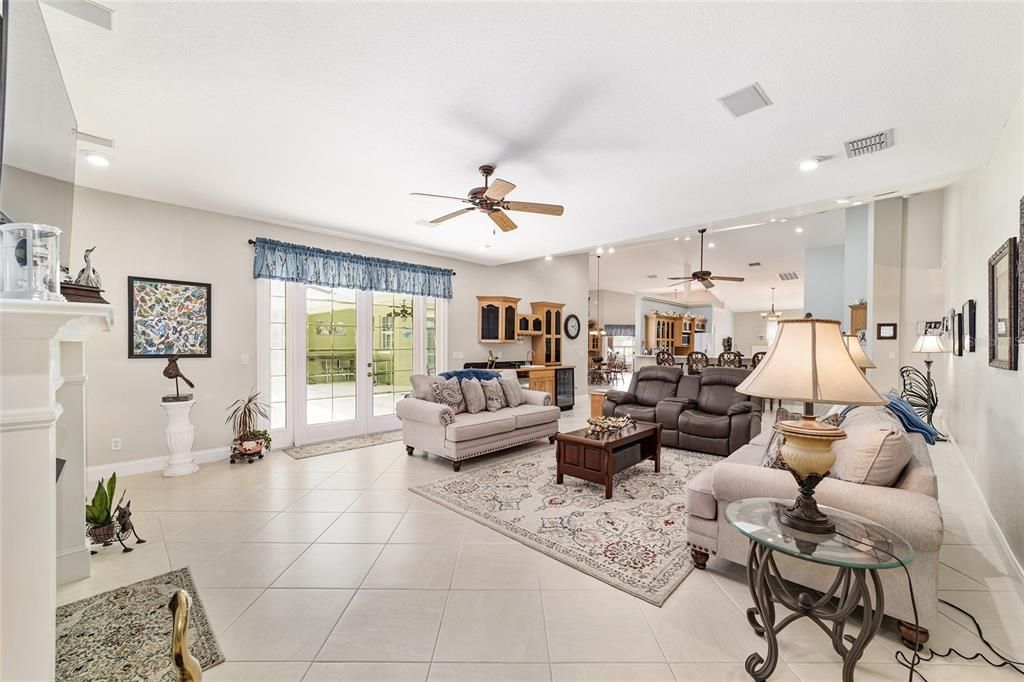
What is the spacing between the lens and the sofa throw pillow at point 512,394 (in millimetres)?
5117

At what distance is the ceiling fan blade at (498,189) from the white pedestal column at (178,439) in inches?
140

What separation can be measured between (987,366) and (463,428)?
4160mm

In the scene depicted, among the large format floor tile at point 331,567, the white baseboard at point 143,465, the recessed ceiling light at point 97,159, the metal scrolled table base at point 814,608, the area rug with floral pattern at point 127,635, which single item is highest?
the recessed ceiling light at point 97,159

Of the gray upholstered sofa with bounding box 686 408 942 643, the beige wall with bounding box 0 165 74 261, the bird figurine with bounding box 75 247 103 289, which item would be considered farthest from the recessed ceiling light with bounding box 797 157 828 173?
the bird figurine with bounding box 75 247 103 289

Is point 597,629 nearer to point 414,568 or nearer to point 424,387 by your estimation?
point 414,568

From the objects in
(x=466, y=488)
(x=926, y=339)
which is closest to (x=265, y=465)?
(x=466, y=488)

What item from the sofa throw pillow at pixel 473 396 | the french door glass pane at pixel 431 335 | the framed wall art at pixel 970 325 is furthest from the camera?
the french door glass pane at pixel 431 335

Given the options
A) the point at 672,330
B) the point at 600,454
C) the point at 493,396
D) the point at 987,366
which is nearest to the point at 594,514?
the point at 600,454

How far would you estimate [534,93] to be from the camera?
2352 mm

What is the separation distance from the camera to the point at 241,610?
6.72 feet

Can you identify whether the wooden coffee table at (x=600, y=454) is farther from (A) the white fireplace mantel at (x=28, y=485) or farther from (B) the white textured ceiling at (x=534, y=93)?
(A) the white fireplace mantel at (x=28, y=485)

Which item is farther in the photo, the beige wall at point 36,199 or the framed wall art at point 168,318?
the framed wall art at point 168,318

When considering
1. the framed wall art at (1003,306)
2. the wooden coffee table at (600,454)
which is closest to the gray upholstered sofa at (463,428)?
the wooden coffee table at (600,454)

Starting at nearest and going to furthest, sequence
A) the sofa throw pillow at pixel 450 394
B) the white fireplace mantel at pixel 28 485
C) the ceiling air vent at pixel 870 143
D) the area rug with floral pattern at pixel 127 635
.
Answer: the white fireplace mantel at pixel 28 485 < the area rug with floral pattern at pixel 127 635 < the ceiling air vent at pixel 870 143 < the sofa throw pillow at pixel 450 394
